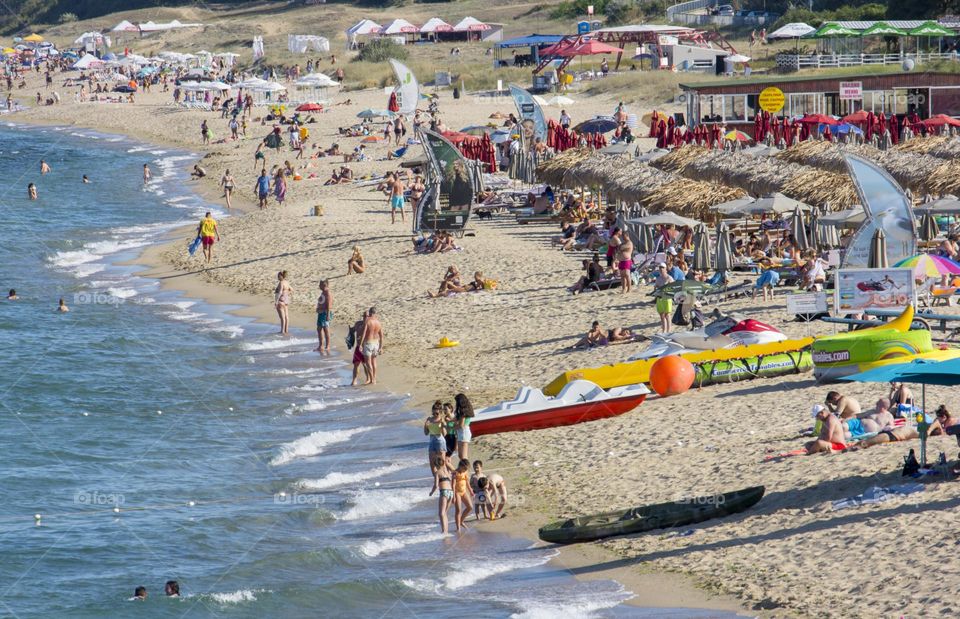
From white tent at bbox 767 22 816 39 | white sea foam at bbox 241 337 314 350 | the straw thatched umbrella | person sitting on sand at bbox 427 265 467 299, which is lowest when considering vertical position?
white sea foam at bbox 241 337 314 350

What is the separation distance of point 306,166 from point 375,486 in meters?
31.6

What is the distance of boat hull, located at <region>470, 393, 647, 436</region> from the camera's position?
1619 centimetres

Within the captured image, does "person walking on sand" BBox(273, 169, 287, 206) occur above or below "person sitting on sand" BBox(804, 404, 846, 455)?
above

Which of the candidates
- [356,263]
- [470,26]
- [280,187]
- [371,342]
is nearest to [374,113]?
[280,187]

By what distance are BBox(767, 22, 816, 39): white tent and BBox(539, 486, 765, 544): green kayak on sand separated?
50.7 m

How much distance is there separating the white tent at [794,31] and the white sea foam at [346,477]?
4854 cm

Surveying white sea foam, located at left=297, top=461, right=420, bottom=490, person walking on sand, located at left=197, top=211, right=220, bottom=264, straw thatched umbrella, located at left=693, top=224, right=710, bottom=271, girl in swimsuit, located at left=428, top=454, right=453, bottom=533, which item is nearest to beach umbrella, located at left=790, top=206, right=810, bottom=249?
straw thatched umbrella, located at left=693, top=224, right=710, bottom=271

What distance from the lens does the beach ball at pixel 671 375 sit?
1636 centimetres

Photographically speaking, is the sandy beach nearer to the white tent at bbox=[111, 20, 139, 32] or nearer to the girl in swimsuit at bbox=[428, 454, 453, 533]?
the girl in swimsuit at bbox=[428, 454, 453, 533]

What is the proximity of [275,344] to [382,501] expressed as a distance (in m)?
8.61

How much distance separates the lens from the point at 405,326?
22703 millimetres

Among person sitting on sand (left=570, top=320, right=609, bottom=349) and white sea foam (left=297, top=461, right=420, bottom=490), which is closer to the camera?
white sea foam (left=297, top=461, right=420, bottom=490)

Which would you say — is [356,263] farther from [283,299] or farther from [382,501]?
[382,501]

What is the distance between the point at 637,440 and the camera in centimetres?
1520
